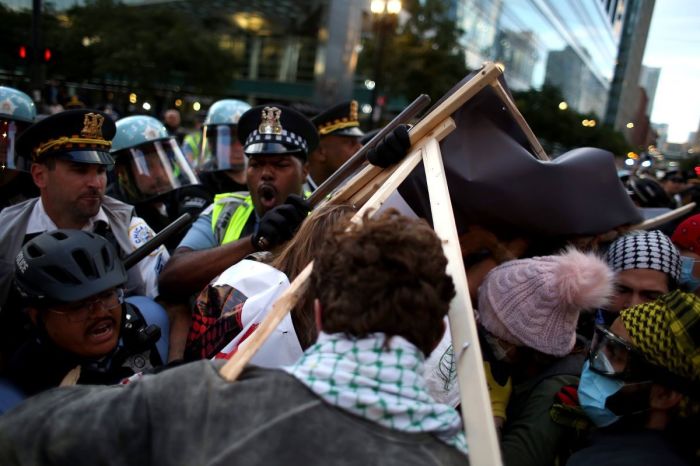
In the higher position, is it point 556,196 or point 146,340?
point 556,196

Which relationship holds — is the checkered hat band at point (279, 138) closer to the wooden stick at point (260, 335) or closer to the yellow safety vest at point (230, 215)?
the yellow safety vest at point (230, 215)

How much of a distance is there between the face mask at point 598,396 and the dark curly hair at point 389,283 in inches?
34.9

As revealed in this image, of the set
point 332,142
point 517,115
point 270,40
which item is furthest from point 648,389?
point 270,40

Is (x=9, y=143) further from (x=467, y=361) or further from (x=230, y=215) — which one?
(x=467, y=361)

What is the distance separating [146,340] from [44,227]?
1.05m

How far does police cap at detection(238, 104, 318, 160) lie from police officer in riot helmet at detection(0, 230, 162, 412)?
4.09ft

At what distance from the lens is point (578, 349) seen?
2.23 meters

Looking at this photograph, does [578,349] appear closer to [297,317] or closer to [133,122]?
[297,317]

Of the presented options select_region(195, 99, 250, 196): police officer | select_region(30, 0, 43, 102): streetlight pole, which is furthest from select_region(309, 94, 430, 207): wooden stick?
select_region(30, 0, 43, 102): streetlight pole

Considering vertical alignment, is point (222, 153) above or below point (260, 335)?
above

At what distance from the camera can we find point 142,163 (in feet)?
14.0

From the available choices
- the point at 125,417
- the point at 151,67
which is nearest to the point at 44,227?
the point at 125,417

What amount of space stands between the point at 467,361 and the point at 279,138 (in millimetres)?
2184

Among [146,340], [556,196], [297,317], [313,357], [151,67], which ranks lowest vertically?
[146,340]
